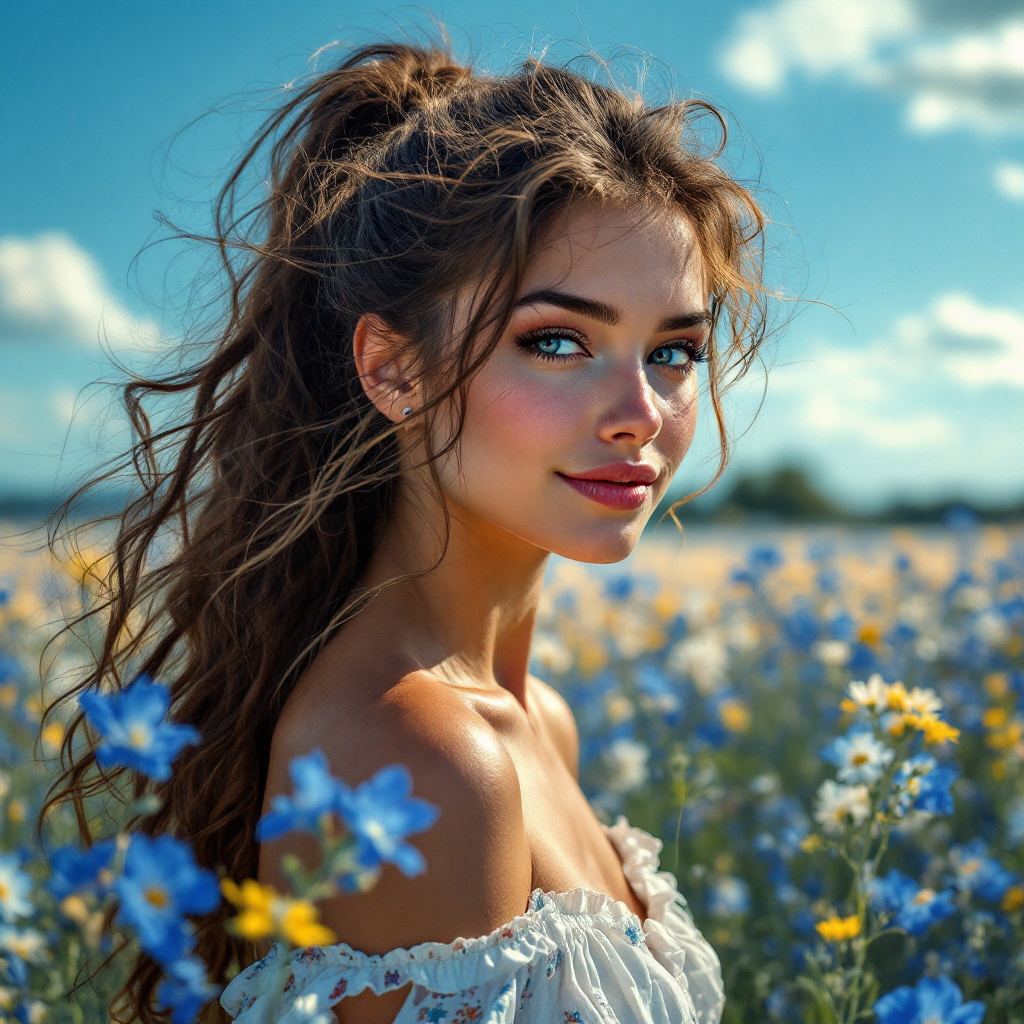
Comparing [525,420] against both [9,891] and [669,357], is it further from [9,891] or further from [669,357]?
[9,891]

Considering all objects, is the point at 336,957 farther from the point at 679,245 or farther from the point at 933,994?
the point at 679,245

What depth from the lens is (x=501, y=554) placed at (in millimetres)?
1637

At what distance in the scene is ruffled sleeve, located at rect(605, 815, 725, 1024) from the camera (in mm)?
1556

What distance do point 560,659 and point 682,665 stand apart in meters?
0.50

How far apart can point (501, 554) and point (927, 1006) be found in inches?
34.5

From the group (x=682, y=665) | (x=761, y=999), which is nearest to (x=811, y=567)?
(x=682, y=665)

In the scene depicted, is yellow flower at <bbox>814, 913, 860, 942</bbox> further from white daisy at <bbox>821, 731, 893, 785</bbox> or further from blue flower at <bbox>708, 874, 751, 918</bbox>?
blue flower at <bbox>708, 874, 751, 918</bbox>

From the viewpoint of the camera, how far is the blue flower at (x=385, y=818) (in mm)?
591

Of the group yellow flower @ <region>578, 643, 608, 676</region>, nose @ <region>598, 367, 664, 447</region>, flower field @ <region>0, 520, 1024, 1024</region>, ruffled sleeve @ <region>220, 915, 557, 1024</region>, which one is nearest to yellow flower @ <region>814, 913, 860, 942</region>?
flower field @ <region>0, 520, 1024, 1024</region>

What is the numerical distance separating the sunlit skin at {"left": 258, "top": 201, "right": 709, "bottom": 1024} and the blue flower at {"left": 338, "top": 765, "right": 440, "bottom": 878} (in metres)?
0.52

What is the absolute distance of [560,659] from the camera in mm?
4008

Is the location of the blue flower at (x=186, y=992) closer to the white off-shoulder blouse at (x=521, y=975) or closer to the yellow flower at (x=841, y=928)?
the white off-shoulder blouse at (x=521, y=975)

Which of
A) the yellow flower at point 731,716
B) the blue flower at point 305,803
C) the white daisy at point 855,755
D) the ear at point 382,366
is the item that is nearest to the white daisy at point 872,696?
the white daisy at point 855,755

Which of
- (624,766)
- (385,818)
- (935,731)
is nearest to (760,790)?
(624,766)
